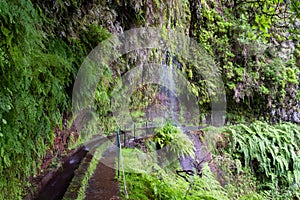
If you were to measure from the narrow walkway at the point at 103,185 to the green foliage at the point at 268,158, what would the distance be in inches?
151

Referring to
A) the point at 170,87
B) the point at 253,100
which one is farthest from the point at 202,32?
the point at 253,100

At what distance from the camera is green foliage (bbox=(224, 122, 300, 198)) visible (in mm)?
6535

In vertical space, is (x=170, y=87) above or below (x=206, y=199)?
above

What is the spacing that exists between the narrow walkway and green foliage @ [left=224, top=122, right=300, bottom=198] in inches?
151

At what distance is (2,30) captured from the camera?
5.31 feet

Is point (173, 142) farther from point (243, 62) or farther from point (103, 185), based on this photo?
point (243, 62)

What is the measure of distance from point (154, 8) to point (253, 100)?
551 centimetres

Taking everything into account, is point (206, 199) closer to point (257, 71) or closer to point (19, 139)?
point (19, 139)

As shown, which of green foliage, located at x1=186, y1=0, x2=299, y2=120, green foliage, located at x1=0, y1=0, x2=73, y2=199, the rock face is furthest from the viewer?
green foliage, located at x1=186, y1=0, x2=299, y2=120

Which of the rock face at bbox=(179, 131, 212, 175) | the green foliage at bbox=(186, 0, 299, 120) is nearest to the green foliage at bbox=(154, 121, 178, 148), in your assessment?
the rock face at bbox=(179, 131, 212, 175)

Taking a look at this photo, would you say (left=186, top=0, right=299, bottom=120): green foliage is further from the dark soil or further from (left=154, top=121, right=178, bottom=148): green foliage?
the dark soil

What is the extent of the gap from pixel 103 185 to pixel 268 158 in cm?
500

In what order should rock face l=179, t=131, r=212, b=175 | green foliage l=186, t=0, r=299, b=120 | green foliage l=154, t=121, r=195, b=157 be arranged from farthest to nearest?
green foliage l=186, t=0, r=299, b=120 < rock face l=179, t=131, r=212, b=175 < green foliage l=154, t=121, r=195, b=157

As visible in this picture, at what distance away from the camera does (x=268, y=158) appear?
21.8ft
